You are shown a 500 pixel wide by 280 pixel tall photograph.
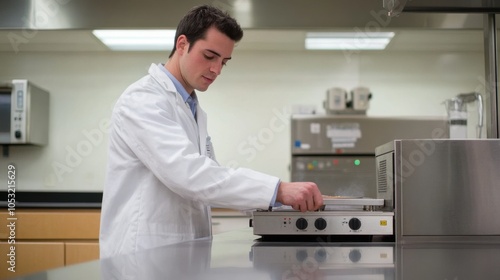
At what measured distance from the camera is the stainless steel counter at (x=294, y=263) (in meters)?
0.91

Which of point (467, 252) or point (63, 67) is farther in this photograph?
point (63, 67)

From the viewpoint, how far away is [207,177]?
4.99 feet

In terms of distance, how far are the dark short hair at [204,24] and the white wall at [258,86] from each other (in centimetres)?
304

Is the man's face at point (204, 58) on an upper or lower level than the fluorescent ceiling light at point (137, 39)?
lower

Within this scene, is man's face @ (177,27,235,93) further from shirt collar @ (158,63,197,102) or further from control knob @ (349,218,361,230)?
control knob @ (349,218,361,230)

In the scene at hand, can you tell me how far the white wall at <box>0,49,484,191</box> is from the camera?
4.81m

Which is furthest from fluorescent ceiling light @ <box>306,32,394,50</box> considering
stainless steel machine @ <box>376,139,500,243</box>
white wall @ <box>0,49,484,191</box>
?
stainless steel machine @ <box>376,139,500,243</box>

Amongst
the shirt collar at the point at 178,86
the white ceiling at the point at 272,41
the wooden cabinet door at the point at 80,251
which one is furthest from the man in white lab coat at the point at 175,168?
the white ceiling at the point at 272,41

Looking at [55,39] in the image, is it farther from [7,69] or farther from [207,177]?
[207,177]

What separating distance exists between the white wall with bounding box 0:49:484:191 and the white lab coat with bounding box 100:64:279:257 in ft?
9.99

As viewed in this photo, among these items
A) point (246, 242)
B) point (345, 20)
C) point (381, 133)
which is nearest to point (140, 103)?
point (246, 242)

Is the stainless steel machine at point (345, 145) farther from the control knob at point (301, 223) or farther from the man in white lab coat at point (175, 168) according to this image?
the control knob at point (301, 223)

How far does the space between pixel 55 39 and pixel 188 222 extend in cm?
312

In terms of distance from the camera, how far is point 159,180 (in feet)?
5.43
